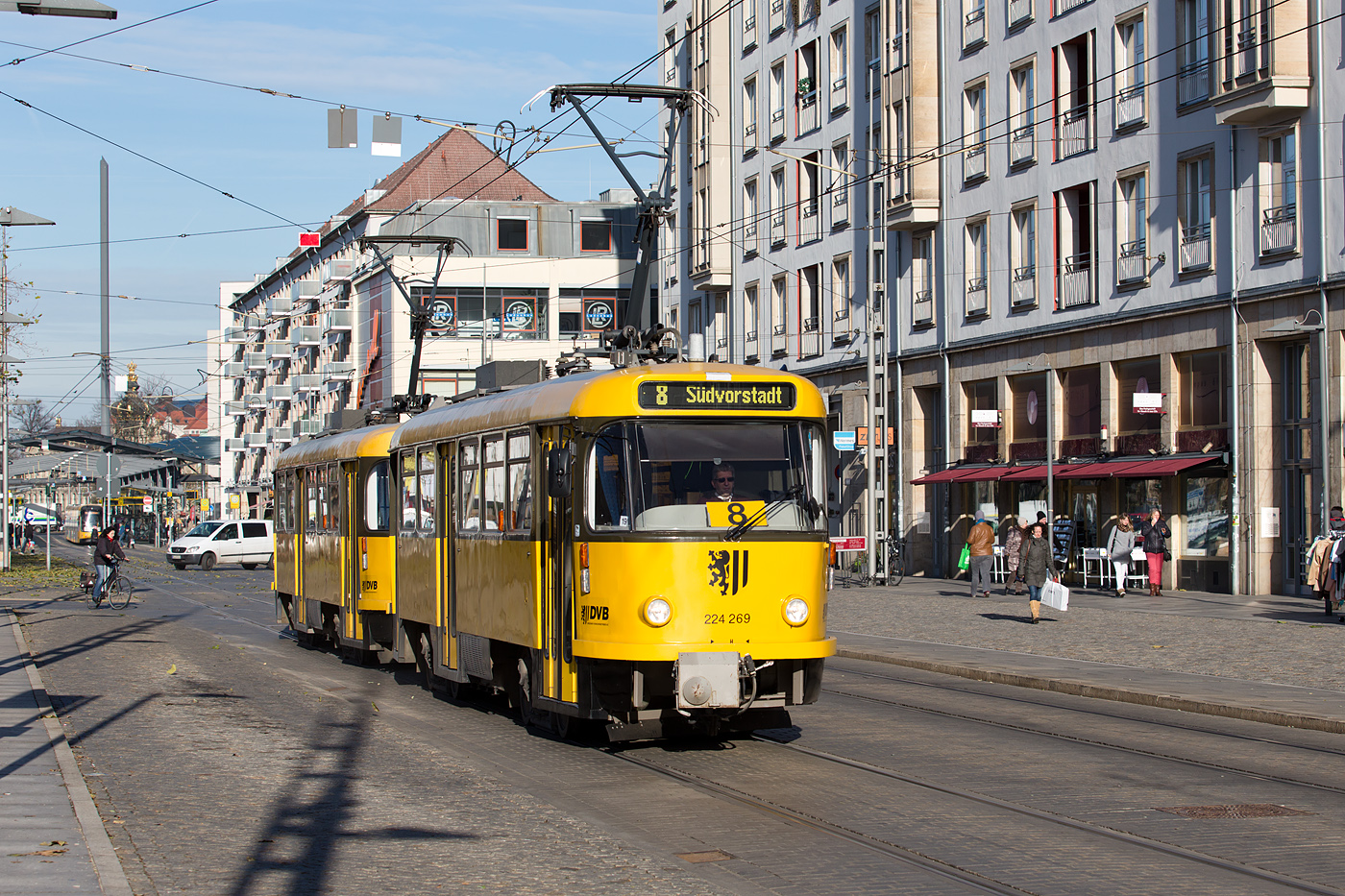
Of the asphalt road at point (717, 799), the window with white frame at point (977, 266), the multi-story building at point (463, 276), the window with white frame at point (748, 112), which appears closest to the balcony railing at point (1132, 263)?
the window with white frame at point (977, 266)

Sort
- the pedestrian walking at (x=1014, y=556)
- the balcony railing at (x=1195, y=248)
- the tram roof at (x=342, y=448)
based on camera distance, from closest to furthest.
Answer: the tram roof at (x=342, y=448), the balcony railing at (x=1195, y=248), the pedestrian walking at (x=1014, y=556)

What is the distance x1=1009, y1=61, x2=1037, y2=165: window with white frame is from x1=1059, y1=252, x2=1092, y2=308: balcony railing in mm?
2957

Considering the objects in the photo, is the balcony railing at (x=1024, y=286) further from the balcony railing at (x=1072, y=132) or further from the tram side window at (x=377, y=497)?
the tram side window at (x=377, y=497)

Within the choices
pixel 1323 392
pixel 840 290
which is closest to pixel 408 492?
pixel 1323 392

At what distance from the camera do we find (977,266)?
129 ft

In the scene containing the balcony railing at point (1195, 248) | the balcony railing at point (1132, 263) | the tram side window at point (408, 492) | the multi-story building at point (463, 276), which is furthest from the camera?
the multi-story building at point (463, 276)

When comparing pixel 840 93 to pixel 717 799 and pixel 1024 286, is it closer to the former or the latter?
pixel 1024 286

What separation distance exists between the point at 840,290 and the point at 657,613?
3609 centimetres

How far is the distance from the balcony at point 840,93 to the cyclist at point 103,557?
77.8ft

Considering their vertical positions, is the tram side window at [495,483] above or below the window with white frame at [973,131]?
below

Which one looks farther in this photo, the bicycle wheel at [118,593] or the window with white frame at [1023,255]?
the window with white frame at [1023,255]

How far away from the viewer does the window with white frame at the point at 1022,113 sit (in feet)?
121

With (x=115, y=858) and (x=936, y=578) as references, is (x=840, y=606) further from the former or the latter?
(x=115, y=858)

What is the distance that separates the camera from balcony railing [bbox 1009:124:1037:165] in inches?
1455
